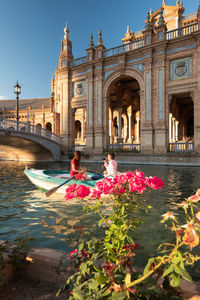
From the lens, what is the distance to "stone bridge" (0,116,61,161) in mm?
16625

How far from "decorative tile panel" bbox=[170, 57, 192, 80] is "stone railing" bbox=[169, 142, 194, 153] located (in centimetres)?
570

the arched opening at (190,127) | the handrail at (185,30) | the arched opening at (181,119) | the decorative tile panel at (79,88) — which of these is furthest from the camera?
the arched opening at (190,127)

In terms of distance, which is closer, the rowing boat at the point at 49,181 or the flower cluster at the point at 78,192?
the flower cluster at the point at 78,192

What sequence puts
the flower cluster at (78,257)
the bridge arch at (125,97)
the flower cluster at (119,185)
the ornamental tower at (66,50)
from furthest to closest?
the ornamental tower at (66,50)
the bridge arch at (125,97)
the flower cluster at (119,185)
the flower cluster at (78,257)

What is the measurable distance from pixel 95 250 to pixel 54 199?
4.27m

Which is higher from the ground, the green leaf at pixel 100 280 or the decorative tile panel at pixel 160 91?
the decorative tile panel at pixel 160 91

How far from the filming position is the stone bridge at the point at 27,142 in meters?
16.6

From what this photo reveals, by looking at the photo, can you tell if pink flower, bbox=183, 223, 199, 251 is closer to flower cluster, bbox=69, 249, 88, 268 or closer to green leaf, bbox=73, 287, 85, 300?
green leaf, bbox=73, 287, 85, 300

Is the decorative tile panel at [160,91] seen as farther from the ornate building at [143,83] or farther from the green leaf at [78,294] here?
the green leaf at [78,294]

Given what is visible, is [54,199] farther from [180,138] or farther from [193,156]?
[180,138]

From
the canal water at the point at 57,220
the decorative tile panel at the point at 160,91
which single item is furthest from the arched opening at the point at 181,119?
the canal water at the point at 57,220

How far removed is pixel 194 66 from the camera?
14.9 metres

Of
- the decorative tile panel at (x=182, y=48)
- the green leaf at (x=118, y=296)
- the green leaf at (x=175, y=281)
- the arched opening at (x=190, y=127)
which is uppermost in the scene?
the decorative tile panel at (x=182, y=48)

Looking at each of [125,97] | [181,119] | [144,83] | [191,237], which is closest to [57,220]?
[191,237]
